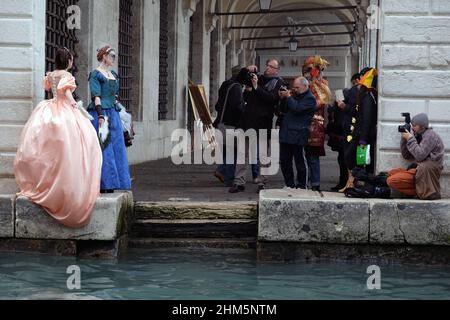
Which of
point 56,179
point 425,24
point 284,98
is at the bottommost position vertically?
point 56,179

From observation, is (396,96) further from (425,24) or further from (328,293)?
(328,293)

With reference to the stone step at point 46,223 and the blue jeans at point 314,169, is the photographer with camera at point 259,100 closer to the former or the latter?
the blue jeans at point 314,169

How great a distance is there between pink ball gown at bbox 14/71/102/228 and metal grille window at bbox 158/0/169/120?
968cm

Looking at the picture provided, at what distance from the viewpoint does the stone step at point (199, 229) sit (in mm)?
8914

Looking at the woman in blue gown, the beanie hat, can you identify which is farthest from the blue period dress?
the beanie hat

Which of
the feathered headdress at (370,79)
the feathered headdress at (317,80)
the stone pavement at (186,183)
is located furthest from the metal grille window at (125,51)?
the feathered headdress at (370,79)

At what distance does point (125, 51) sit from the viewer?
1520 cm

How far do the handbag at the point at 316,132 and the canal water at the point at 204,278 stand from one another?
2.28m

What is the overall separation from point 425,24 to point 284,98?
6.03 feet

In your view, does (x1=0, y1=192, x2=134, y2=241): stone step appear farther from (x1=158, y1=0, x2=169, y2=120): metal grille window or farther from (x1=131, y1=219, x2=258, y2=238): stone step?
(x1=158, y1=0, x2=169, y2=120): metal grille window

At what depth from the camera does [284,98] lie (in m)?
10.2

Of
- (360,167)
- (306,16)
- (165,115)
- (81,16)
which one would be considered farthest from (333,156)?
(306,16)

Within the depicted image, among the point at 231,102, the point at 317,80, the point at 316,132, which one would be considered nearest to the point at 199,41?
the point at 231,102
